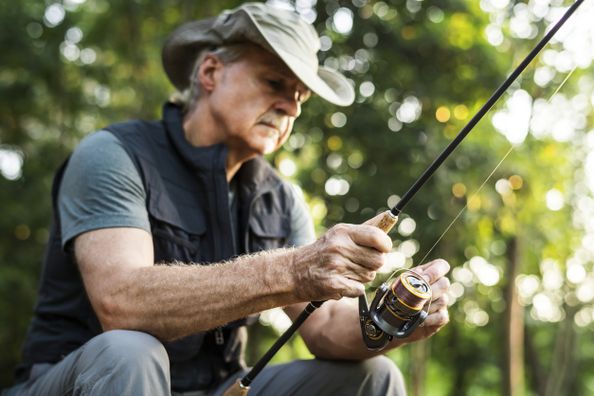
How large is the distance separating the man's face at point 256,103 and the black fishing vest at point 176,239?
0.12 meters

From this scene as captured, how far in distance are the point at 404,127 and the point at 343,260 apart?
202 inches

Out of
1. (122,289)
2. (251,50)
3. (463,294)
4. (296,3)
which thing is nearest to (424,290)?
(122,289)

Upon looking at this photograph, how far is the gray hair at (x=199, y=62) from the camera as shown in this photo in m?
3.07

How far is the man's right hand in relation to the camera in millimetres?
2068

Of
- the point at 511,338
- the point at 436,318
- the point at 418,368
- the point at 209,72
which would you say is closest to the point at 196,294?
the point at 436,318

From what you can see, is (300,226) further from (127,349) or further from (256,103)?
(127,349)

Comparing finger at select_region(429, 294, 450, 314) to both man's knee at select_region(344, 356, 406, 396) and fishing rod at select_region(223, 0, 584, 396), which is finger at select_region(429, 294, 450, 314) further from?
man's knee at select_region(344, 356, 406, 396)

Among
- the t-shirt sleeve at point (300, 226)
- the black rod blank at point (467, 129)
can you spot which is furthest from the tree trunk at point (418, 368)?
the black rod blank at point (467, 129)

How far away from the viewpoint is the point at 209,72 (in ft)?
10.2

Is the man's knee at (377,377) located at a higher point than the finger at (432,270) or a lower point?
lower

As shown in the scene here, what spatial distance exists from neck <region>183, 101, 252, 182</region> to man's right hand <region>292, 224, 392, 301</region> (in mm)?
927

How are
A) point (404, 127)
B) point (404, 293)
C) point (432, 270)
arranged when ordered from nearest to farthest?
point (404, 293) → point (432, 270) → point (404, 127)

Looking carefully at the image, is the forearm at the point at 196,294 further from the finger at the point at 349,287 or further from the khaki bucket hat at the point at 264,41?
the khaki bucket hat at the point at 264,41

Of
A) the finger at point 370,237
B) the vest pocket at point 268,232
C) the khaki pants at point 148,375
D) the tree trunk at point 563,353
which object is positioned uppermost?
the finger at point 370,237
